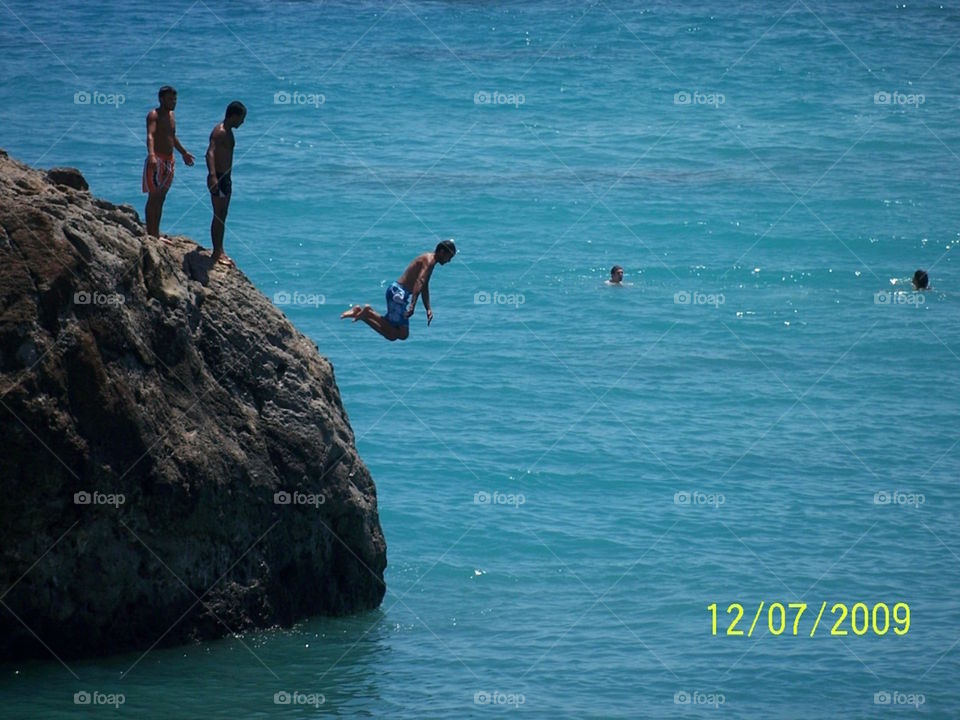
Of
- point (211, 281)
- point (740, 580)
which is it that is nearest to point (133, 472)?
point (211, 281)

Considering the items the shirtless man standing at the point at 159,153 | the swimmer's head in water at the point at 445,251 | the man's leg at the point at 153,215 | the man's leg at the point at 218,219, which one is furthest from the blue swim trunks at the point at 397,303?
the man's leg at the point at 153,215

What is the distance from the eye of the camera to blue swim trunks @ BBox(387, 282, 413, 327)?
16.1 meters

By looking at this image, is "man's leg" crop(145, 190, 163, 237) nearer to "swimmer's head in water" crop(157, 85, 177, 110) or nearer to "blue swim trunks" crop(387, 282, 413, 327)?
"swimmer's head in water" crop(157, 85, 177, 110)

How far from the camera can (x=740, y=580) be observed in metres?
17.4

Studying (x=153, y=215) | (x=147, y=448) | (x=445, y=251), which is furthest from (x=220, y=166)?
(x=147, y=448)

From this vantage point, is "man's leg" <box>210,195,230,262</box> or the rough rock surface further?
"man's leg" <box>210,195,230,262</box>

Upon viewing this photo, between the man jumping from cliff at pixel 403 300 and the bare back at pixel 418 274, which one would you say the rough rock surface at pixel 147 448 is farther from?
the bare back at pixel 418 274

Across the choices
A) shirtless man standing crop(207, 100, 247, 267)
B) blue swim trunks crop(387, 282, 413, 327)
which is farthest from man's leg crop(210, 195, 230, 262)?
blue swim trunks crop(387, 282, 413, 327)

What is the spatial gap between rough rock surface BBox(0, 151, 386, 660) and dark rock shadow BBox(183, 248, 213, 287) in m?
0.02

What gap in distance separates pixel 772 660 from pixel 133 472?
6376 millimetres
